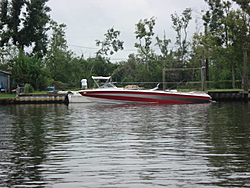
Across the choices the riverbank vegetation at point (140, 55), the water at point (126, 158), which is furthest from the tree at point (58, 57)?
the water at point (126, 158)

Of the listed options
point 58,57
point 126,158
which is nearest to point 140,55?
point 58,57

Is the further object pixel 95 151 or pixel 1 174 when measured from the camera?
pixel 95 151

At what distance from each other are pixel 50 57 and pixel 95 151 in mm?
48929

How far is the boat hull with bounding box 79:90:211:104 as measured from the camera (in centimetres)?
3462

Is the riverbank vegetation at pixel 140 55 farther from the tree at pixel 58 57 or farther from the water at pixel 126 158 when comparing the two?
the water at pixel 126 158

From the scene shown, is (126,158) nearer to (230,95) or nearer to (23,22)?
(230,95)

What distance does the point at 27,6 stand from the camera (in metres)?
53.5

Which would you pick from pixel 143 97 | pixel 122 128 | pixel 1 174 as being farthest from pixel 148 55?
pixel 1 174

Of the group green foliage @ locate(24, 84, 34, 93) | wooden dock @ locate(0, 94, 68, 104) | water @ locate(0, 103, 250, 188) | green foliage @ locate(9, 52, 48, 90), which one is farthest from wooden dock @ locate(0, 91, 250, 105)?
water @ locate(0, 103, 250, 188)

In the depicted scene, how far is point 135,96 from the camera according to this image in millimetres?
34906

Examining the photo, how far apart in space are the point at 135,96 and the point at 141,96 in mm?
567

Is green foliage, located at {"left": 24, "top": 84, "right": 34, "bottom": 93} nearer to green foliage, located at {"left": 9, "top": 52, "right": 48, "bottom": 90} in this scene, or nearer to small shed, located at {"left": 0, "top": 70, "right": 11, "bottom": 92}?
green foliage, located at {"left": 9, "top": 52, "right": 48, "bottom": 90}

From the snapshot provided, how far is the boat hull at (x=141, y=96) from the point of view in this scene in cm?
3462

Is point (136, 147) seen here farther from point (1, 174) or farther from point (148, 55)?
point (148, 55)
